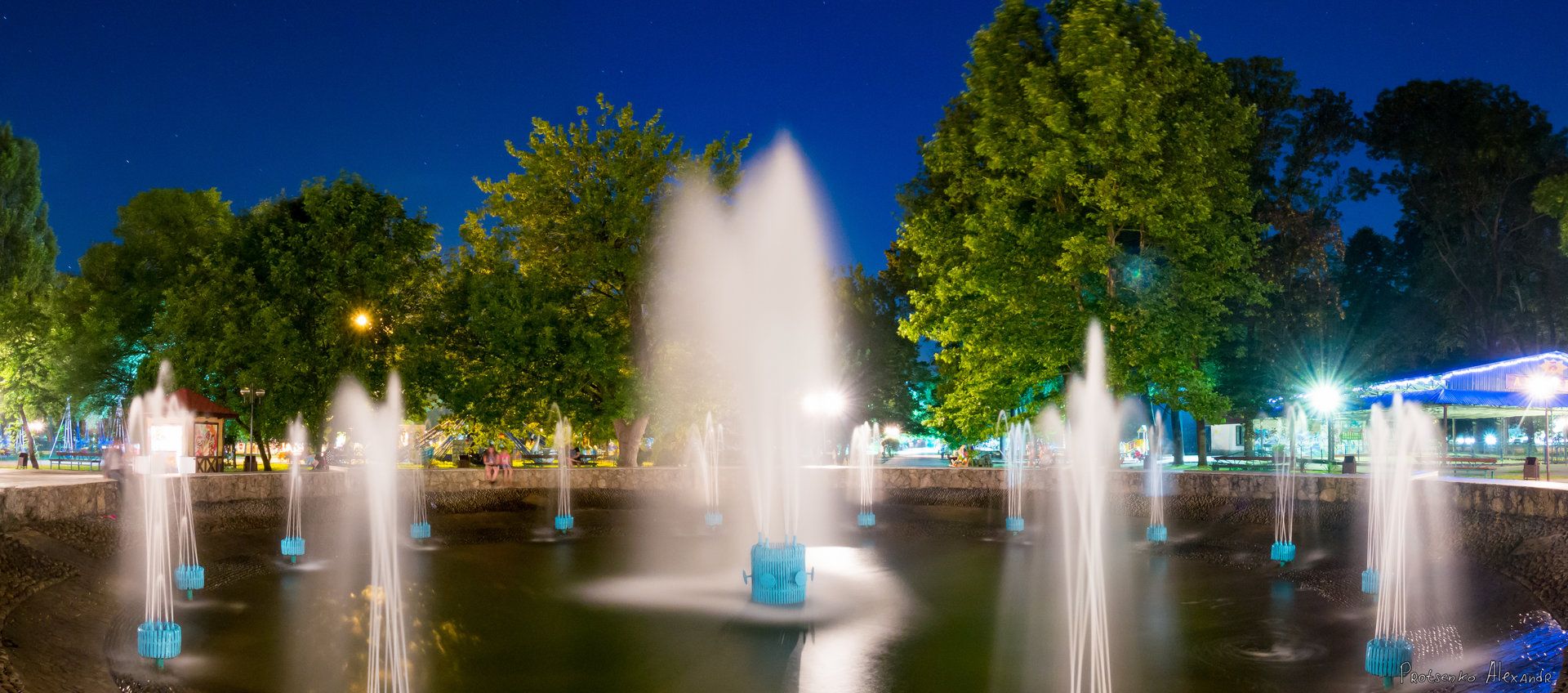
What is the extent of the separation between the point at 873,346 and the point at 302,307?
24620mm

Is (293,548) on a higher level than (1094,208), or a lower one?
lower

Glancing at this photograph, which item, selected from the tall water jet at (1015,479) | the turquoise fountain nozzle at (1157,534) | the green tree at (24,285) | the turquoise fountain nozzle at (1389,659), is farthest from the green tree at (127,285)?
the turquoise fountain nozzle at (1389,659)

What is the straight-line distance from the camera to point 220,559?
2334 cm

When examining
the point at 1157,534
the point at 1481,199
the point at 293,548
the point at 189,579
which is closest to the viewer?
the point at 189,579

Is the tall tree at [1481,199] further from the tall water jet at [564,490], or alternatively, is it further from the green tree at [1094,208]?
the tall water jet at [564,490]

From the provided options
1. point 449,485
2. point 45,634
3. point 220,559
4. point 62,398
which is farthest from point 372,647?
point 62,398

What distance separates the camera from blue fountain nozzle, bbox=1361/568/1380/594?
19219 millimetres

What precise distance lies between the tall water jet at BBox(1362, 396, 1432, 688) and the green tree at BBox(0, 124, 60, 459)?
4436cm

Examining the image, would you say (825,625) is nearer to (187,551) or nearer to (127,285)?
(187,551)

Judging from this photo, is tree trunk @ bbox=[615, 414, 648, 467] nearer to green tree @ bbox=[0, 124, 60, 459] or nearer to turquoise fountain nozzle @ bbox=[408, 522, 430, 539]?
turquoise fountain nozzle @ bbox=[408, 522, 430, 539]

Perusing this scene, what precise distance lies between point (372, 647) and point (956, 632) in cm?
790

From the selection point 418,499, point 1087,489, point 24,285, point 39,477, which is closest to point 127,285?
point 24,285

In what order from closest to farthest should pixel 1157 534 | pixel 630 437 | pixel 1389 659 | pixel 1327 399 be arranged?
1. pixel 1389 659
2. pixel 1157 534
3. pixel 1327 399
4. pixel 630 437

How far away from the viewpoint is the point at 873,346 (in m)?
52.2
